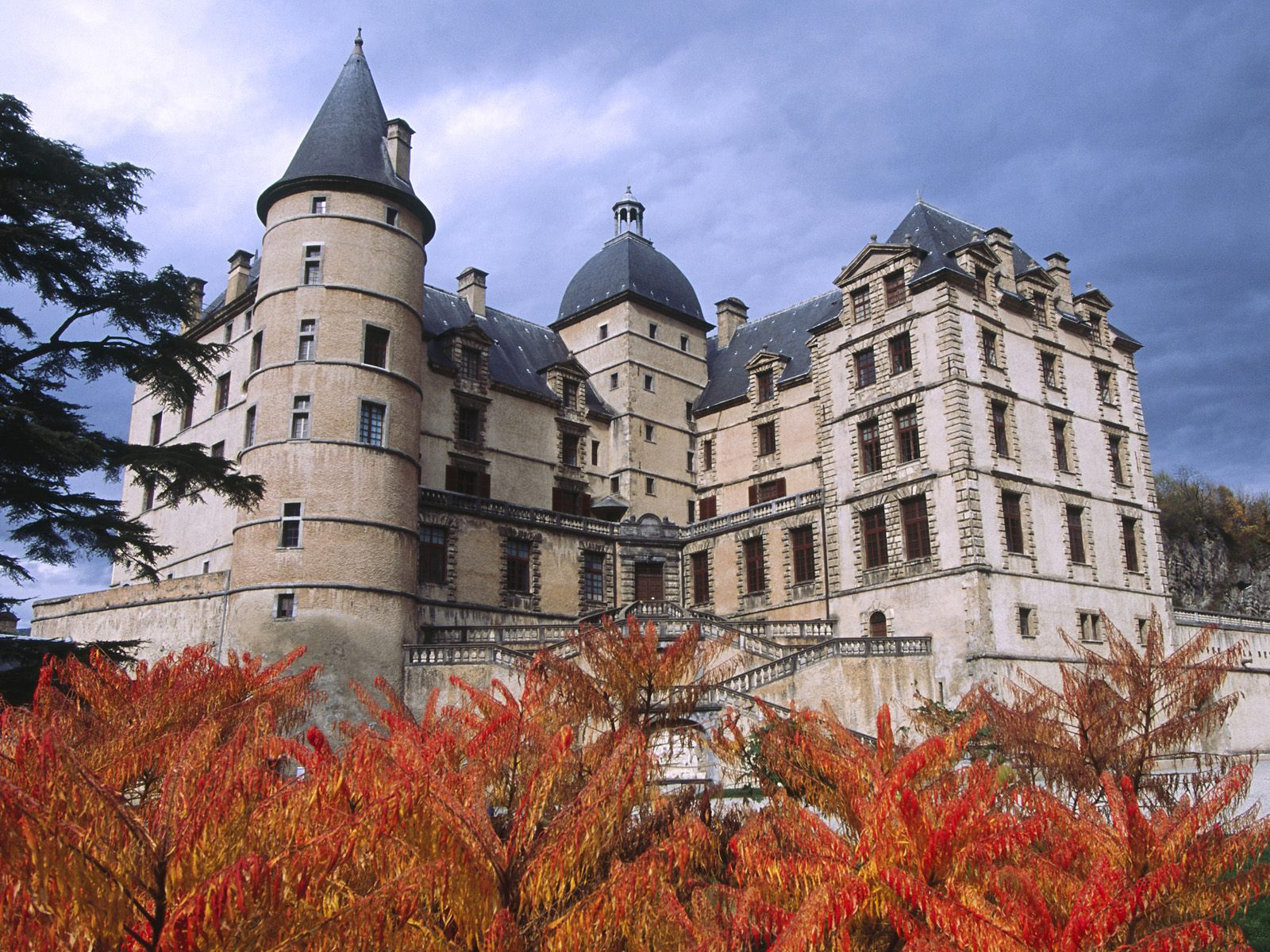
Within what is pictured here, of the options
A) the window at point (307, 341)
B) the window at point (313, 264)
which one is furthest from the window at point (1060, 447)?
the window at point (313, 264)

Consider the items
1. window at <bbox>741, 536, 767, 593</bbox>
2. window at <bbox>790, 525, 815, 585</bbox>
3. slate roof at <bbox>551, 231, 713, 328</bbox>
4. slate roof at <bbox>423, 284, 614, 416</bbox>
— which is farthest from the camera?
slate roof at <bbox>551, 231, 713, 328</bbox>

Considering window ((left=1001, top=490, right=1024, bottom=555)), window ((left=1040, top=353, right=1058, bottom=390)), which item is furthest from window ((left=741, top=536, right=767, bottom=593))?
window ((left=1040, top=353, right=1058, bottom=390))

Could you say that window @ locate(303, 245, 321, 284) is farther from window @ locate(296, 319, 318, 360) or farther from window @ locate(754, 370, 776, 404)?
window @ locate(754, 370, 776, 404)

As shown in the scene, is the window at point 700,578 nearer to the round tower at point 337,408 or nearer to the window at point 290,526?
the round tower at point 337,408

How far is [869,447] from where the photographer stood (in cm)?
3316

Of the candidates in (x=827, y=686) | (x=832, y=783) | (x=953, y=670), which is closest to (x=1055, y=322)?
(x=953, y=670)

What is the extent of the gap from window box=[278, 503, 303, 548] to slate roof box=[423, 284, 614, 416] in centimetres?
943

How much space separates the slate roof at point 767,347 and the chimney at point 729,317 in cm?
49

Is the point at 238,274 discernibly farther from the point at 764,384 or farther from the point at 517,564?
the point at 764,384

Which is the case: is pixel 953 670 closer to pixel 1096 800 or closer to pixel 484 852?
pixel 1096 800

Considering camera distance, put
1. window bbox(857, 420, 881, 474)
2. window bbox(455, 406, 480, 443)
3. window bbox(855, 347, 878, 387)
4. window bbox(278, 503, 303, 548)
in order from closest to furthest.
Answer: window bbox(278, 503, 303, 548) < window bbox(857, 420, 881, 474) < window bbox(855, 347, 878, 387) < window bbox(455, 406, 480, 443)

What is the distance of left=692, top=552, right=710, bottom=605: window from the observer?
3797 centimetres

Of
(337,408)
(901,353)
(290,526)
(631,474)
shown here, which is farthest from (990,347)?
(290,526)

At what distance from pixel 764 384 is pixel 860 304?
22.0 ft
